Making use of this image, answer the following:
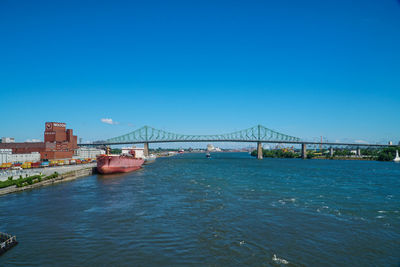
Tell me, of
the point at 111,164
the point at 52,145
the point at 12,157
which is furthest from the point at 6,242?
the point at 52,145

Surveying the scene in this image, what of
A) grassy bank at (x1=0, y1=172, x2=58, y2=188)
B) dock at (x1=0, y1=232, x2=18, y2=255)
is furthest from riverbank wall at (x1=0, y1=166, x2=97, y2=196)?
dock at (x1=0, y1=232, x2=18, y2=255)

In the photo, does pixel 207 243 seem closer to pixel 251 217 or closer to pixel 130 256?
pixel 130 256

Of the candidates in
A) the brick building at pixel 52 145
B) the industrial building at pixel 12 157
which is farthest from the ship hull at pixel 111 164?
the brick building at pixel 52 145

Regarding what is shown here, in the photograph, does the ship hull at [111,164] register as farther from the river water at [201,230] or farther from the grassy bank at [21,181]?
the river water at [201,230]

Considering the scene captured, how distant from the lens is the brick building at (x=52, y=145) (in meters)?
71.3

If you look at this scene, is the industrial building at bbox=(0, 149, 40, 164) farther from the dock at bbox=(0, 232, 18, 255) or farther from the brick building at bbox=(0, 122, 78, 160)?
the dock at bbox=(0, 232, 18, 255)

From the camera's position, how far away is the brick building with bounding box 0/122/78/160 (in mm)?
71312

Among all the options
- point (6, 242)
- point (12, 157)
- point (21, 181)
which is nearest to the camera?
point (6, 242)

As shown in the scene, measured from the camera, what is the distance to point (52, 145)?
74.0m

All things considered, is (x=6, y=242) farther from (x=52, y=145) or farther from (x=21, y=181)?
(x=52, y=145)

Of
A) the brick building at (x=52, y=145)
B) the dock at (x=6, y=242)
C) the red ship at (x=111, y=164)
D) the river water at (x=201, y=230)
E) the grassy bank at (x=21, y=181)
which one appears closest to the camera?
the river water at (x=201, y=230)

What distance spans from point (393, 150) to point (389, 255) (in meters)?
126

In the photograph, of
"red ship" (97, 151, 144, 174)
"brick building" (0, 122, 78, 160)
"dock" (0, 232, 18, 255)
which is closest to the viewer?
"dock" (0, 232, 18, 255)

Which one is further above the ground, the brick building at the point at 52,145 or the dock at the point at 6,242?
the brick building at the point at 52,145
